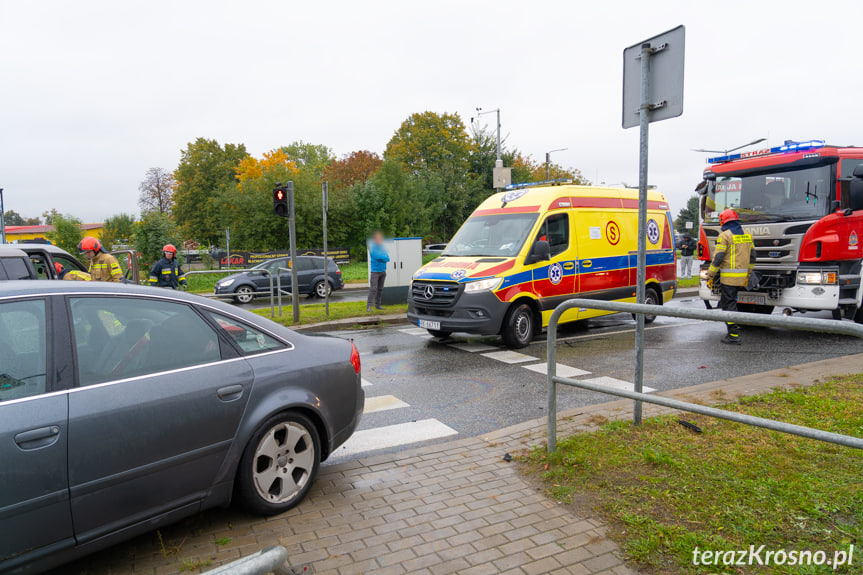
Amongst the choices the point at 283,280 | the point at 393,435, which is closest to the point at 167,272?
the point at 283,280

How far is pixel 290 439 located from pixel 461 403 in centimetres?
277

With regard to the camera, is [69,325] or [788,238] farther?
[788,238]

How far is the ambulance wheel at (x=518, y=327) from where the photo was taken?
8836 millimetres

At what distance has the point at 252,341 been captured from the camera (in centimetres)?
366

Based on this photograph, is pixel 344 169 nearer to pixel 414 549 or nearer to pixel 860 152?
pixel 860 152

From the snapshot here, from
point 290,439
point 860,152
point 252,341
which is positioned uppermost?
point 860,152

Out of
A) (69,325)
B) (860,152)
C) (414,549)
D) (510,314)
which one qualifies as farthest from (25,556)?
(860,152)

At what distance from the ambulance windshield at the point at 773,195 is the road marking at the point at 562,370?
17.3 ft

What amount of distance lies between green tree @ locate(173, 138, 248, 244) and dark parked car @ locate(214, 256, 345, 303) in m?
40.3

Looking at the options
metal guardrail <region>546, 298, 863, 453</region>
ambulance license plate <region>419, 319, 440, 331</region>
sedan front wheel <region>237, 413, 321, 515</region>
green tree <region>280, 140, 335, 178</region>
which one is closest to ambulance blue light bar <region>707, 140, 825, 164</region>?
ambulance license plate <region>419, 319, 440, 331</region>

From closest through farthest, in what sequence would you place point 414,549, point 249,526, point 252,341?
point 414,549 < point 249,526 < point 252,341

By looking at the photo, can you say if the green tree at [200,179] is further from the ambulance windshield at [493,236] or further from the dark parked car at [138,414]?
the dark parked car at [138,414]

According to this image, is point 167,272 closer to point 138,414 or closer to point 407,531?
point 138,414

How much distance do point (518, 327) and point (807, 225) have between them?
200 inches
